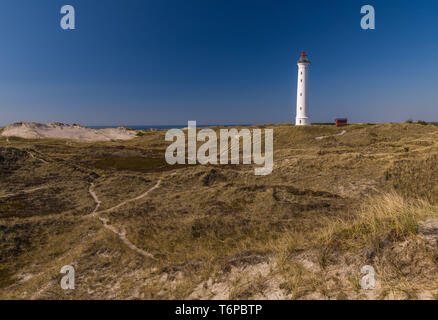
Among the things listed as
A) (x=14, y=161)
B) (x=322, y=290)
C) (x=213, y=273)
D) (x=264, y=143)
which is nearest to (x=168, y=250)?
(x=213, y=273)

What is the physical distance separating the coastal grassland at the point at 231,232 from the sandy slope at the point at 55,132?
192 feet

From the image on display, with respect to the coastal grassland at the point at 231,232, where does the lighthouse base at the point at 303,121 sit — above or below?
above

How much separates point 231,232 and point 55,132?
327 ft

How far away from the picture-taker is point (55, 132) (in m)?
86.6

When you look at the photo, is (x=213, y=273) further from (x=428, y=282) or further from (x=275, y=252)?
(x=428, y=282)

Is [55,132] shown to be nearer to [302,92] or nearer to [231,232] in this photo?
[302,92]

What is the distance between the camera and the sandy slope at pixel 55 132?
79750mm

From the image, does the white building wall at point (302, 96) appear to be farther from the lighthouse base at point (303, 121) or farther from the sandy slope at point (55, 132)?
the sandy slope at point (55, 132)

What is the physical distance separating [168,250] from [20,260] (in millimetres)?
8469

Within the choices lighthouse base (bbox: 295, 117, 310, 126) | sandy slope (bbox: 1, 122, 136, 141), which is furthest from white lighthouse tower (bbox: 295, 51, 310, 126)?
sandy slope (bbox: 1, 122, 136, 141)

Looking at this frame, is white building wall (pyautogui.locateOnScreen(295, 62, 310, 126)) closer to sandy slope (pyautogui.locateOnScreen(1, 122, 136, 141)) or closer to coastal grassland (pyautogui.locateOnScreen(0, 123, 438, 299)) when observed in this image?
coastal grassland (pyautogui.locateOnScreen(0, 123, 438, 299))

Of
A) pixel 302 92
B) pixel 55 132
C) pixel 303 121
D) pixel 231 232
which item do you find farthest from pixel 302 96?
pixel 55 132

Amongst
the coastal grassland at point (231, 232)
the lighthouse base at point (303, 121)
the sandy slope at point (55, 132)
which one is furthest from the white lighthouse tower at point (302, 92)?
the sandy slope at point (55, 132)

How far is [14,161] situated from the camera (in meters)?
33.6
